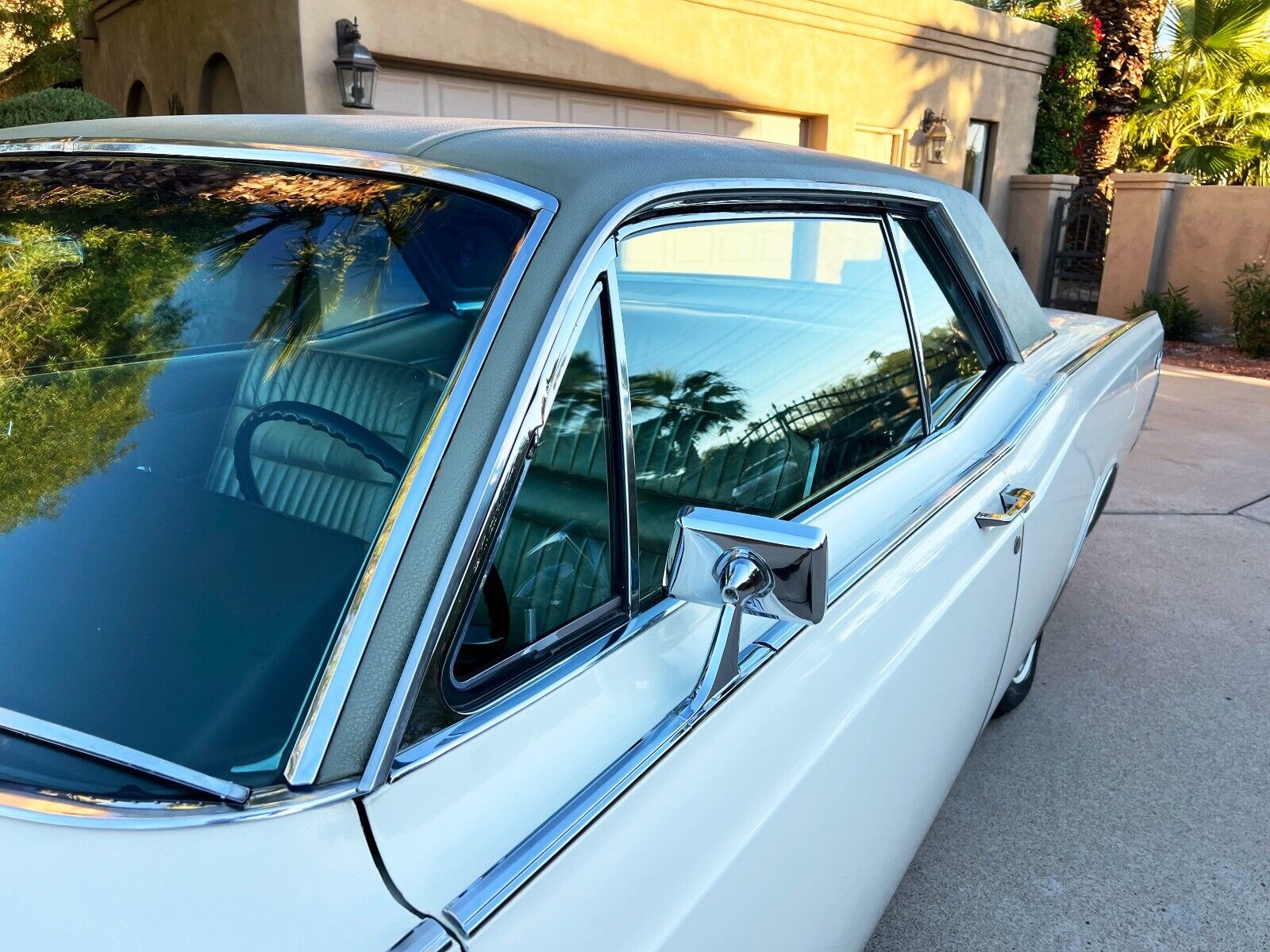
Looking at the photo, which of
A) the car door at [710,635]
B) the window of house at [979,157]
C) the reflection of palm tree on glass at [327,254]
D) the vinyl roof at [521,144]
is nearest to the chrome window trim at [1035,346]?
the car door at [710,635]

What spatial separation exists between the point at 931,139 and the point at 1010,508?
35.2ft

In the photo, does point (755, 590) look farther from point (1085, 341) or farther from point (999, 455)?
point (1085, 341)

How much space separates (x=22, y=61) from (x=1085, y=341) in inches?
575

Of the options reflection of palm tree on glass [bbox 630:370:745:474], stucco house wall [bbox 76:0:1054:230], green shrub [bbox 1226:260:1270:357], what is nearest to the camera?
reflection of palm tree on glass [bbox 630:370:745:474]

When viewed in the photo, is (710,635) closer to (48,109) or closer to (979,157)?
(48,109)

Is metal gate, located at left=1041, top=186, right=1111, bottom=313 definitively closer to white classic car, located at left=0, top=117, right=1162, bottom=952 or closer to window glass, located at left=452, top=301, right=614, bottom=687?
white classic car, located at left=0, top=117, right=1162, bottom=952

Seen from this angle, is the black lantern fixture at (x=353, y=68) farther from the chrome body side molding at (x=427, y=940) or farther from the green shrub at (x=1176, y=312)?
the green shrub at (x=1176, y=312)

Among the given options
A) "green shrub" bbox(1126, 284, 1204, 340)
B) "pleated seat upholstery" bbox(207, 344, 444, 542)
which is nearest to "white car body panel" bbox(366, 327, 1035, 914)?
"pleated seat upholstery" bbox(207, 344, 444, 542)

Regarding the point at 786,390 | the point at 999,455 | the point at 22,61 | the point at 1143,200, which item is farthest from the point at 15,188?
the point at 22,61

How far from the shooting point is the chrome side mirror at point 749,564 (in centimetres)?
102

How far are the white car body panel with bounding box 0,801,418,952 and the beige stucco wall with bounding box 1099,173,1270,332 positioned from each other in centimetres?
1196

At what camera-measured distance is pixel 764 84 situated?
9.80 meters

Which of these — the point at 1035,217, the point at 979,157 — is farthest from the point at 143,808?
the point at 979,157

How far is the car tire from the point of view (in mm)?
2982
